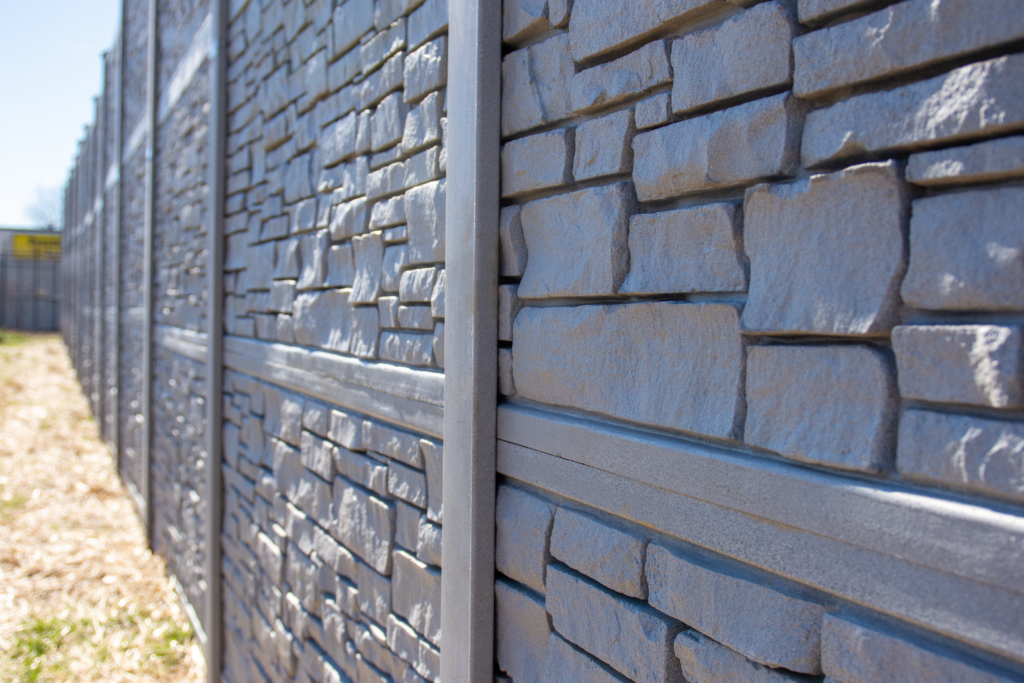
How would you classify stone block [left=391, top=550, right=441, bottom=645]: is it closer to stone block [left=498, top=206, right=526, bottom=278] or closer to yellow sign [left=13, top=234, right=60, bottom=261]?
stone block [left=498, top=206, right=526, bottom=278]

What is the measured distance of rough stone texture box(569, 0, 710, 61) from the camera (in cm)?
118

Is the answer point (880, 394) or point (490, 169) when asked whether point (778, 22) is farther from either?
point (490, 169)

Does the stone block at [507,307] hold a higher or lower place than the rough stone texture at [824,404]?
higher

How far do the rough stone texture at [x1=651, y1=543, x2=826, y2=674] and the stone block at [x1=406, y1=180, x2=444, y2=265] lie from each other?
3.33ft

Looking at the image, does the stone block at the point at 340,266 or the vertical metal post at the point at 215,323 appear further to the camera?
the vertical metal post at the point at 215,323

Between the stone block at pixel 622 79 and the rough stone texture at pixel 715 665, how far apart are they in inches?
37.0

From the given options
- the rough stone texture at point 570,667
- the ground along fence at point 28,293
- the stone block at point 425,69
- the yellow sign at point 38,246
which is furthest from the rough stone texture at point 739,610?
the yellow sign at point 38,246

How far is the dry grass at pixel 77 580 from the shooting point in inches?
174

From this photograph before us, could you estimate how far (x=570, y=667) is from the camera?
140cm

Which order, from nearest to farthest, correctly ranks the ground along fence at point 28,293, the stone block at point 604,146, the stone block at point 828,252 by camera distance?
the stone block at point 828,252, the stone block at point 604,146, the ground along fence at point 28,293

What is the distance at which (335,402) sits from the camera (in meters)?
2.58

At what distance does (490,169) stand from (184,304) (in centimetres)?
417

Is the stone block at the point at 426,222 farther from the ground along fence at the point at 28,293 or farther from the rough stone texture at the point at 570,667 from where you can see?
the ground along fence at the point at 28,293

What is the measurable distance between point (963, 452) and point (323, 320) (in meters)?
2.31
